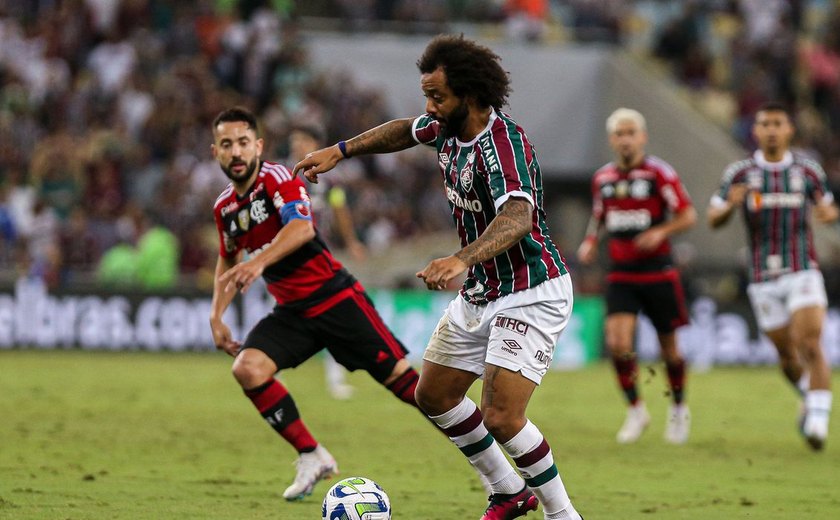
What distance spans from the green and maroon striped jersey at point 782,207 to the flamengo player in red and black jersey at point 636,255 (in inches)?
23.3

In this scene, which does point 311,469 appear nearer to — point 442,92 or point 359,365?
point 359,365

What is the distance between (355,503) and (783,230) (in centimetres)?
620

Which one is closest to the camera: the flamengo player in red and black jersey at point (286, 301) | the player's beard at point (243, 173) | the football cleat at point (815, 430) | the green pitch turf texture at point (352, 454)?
the green pitch turf texture at point (352, 454)

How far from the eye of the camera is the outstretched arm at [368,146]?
25.0ft

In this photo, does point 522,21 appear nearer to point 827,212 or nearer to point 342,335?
point 827,212

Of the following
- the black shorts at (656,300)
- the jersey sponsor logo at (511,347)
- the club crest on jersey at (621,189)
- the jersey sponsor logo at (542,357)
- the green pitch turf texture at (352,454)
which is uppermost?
the club crest on jersey at (621,189)

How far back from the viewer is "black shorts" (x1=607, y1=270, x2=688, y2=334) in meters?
12.5

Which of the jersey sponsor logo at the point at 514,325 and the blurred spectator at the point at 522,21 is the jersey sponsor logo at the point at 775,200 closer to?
the jersey sponsor logo at the point at 514,325

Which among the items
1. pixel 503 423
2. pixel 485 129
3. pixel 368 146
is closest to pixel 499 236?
pixel 485 129

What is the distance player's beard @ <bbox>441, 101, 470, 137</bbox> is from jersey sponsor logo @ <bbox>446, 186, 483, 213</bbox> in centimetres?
31

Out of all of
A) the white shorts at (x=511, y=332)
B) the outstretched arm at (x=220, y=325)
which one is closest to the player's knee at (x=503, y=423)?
the white shorts at (x=511, y=332)

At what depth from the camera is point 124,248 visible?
2186 centimetres

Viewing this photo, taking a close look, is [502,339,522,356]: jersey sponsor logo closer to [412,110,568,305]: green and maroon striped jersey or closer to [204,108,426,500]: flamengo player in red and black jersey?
[412,110,568,305]: green and maroon striped jersey

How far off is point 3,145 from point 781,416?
14343mm
